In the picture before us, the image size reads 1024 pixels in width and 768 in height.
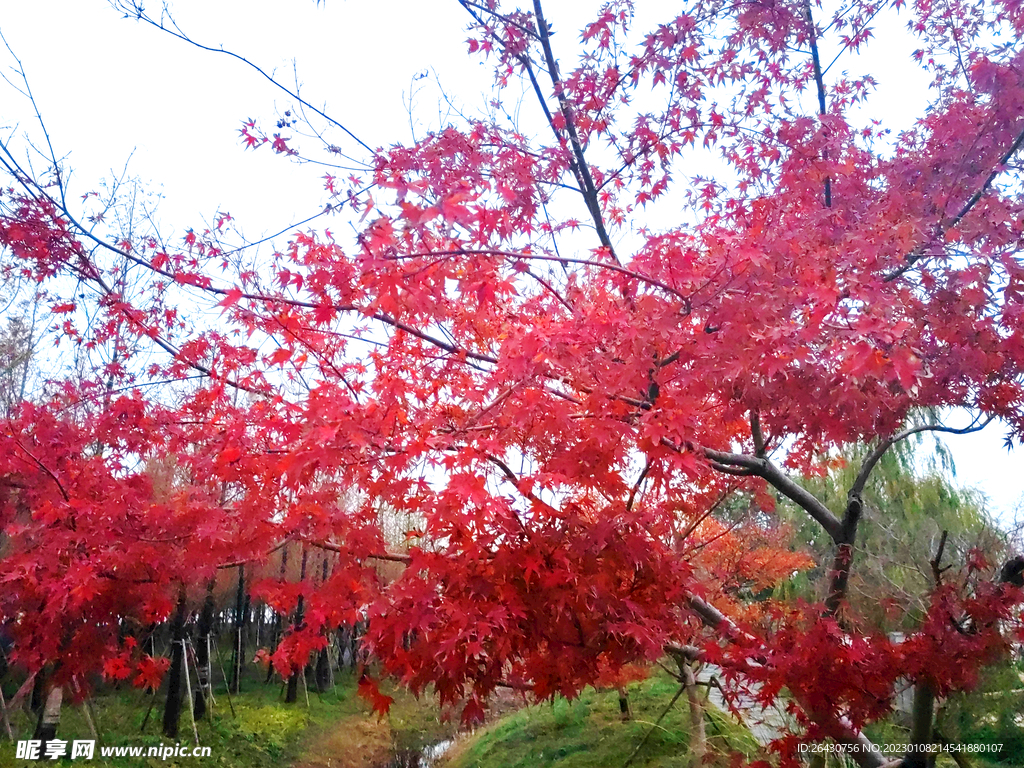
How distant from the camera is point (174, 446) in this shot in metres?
4.66

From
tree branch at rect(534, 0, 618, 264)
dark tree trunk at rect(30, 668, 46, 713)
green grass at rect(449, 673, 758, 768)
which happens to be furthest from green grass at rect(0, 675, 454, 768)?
tree branch at rect(534, 0, 618, 264)

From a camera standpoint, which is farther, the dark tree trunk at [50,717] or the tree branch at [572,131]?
the dark tree trunk at [50,717]

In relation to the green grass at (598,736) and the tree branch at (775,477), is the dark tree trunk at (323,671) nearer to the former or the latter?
the green grass at (598,736)

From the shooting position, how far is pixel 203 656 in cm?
1298

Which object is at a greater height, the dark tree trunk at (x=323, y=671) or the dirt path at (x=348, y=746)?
the dark tree trunk at (x=323, y=671)

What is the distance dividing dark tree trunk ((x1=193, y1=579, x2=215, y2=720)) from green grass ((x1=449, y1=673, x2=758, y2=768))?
4.74 m

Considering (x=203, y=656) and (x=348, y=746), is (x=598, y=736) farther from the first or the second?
(x=203, y=656)

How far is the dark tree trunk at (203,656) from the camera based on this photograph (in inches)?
445

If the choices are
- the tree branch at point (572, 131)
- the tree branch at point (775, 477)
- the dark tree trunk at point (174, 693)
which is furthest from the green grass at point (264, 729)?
the tree branch at point (572, 131)

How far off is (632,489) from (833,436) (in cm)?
109

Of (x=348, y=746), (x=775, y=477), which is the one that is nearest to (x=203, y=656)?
(x=348, y=746)

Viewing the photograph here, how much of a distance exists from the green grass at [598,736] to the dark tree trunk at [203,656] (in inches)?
187

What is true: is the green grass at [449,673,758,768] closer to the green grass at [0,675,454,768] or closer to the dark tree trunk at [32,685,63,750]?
the green grass at [0,675,454,768]

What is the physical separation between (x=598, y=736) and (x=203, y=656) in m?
8.63
